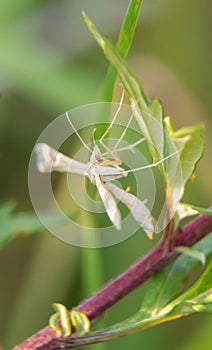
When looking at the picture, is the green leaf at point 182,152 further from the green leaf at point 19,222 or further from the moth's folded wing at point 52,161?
the green leaf at point 19,222

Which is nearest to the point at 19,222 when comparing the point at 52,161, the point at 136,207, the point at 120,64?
Answer: the point at 52,161

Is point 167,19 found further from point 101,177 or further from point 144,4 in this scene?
point 101,177

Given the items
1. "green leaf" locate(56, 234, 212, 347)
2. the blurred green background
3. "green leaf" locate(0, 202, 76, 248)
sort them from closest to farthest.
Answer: "green leaf" locate(56, 234, 212, 347), "green leaf" locate(0, 202, 76, 248), the blurred green background

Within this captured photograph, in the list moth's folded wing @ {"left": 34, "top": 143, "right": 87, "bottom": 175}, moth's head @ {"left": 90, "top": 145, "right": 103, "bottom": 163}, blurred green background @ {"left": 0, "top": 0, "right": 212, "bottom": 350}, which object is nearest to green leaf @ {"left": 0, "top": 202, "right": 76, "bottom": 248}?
moth's folded wing @ {"left": 34, "top": 143, "right": 87, "bottom": 175}

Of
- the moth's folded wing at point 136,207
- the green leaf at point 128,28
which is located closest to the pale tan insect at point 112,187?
the moth's folded wing at point 136,207

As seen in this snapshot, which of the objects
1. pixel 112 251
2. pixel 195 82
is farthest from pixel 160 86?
pixel 112 251

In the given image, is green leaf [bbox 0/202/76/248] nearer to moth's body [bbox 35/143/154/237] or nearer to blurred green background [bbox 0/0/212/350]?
moth's body [bbox 35/143/154/237]

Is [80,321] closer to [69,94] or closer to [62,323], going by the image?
[62,323]
